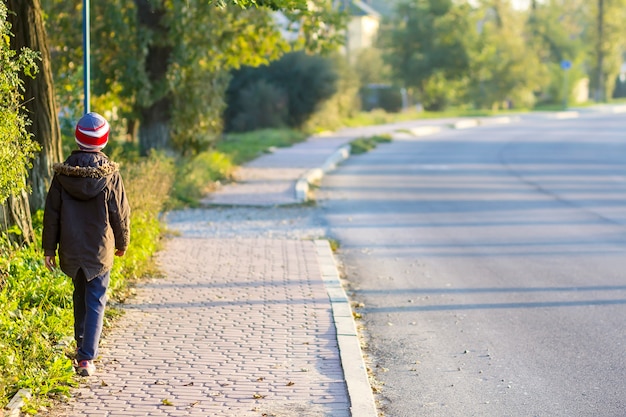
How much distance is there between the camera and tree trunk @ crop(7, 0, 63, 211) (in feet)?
30.6

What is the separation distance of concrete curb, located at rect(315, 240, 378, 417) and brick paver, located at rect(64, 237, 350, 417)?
57mm

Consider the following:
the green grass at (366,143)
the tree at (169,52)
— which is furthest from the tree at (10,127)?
the green grass at (366,143)

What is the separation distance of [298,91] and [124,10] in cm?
1822

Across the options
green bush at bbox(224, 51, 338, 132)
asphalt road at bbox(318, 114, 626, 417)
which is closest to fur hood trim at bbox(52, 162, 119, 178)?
asphalt road at bbox(318, 114, 626, 417)

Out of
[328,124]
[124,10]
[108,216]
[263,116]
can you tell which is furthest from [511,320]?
[328,124]

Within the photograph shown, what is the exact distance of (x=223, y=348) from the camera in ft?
23.7

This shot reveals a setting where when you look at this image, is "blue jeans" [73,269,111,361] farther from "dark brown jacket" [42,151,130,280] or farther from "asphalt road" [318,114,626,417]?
"asphalt road" [318,114,626,417]

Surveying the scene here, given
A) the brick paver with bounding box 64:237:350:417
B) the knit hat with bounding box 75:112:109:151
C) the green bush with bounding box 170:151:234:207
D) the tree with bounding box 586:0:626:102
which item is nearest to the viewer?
the brick paver with bounding box 64:237:350:417

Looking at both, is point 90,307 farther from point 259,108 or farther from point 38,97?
point 259,108

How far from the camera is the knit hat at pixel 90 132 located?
20.7 ft

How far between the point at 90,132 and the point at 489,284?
4960mm

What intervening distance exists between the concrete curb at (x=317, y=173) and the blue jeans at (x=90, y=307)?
10065 mm

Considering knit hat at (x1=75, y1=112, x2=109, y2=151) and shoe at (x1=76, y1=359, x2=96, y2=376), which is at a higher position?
knit hat at (x1=75, y1=112, x2=109, y2=151)

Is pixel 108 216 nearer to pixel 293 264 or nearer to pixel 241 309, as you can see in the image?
pixel 241 309
